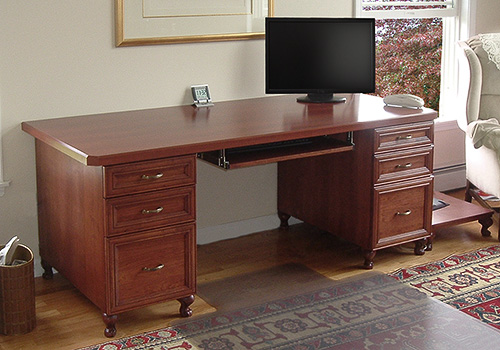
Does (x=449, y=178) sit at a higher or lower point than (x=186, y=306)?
higher

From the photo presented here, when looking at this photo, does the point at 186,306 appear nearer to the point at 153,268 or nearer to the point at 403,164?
the point at 153,268

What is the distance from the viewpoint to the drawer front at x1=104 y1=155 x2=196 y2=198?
2605mm

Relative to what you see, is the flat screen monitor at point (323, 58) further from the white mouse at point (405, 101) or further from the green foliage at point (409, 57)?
the green foliage at point (409, 57)

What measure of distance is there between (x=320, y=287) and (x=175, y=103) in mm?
1060

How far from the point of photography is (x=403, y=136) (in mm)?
3301

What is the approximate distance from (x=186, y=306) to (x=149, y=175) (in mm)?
562

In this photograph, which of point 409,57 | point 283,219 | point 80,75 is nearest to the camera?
point 80,75

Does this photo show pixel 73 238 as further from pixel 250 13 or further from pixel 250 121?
pixel 250 13

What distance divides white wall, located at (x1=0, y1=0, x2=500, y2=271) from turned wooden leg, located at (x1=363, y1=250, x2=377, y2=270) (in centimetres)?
79

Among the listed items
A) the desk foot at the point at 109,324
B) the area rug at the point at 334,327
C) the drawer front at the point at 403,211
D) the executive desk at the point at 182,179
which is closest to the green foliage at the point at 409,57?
the executive desk at the point at 182,179

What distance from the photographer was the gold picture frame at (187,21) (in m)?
3.25

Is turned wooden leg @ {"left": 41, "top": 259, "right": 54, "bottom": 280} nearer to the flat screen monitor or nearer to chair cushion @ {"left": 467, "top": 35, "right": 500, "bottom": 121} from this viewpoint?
the flat screen monitor

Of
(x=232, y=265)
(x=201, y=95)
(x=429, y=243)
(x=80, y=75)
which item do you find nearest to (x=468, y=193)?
(x=429, y=243)

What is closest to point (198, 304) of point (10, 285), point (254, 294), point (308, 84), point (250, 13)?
point (254, 294)
